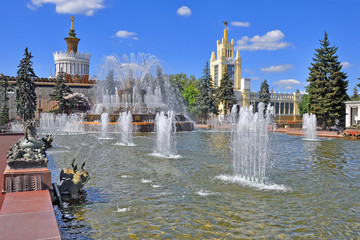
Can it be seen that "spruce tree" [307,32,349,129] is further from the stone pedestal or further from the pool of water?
the stone pedestal

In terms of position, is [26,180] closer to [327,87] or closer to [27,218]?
[27,218]

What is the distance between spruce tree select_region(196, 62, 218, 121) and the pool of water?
42851mm

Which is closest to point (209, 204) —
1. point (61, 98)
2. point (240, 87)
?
point (61, 98)

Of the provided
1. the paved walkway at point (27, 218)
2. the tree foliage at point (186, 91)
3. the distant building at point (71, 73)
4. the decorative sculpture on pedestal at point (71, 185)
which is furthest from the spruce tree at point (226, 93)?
the paved walkway at point (27, 218)

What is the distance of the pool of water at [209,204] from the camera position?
18.4ft

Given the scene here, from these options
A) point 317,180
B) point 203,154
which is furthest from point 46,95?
point 317,180

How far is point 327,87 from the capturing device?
117 feet

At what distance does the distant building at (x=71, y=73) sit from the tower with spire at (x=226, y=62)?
38934 mm

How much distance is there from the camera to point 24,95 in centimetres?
3086

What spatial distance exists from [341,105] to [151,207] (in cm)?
3439

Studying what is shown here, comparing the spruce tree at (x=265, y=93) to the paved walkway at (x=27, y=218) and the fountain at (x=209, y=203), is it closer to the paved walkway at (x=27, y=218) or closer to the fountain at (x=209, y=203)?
the fountain at (x=209, y=203)

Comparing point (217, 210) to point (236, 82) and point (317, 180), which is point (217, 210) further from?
point (236, 82)

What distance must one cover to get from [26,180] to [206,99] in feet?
160

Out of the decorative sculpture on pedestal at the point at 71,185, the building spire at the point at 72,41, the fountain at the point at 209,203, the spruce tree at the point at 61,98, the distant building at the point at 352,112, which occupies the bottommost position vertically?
the fountain at the point at 209,203
